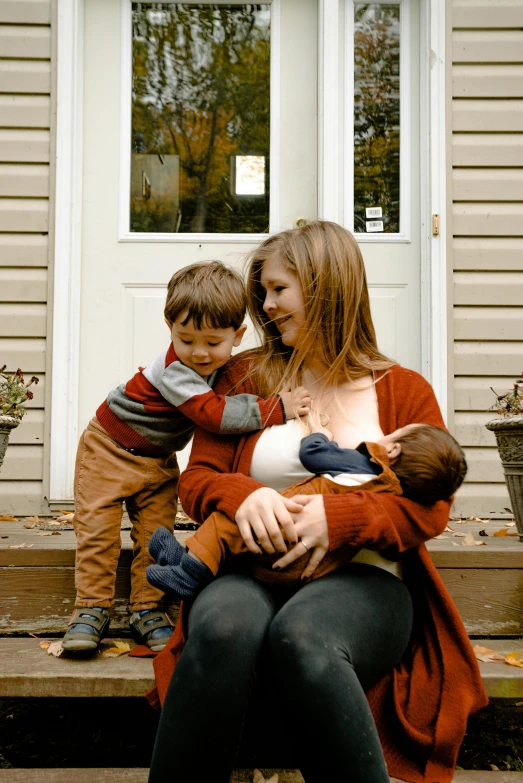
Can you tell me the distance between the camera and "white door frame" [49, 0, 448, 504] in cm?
349

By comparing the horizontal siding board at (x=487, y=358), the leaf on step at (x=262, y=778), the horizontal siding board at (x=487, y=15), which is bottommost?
the leaf on step at (x=262, y=778)

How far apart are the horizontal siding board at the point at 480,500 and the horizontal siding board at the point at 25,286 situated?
7.20 feet

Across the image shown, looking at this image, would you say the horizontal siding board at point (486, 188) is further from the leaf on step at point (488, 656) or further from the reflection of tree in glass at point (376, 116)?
the leaf on step at point (488, 656)

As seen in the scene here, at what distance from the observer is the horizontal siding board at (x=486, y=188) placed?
356 cm

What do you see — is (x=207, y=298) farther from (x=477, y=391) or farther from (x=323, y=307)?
(x=477, y=391)

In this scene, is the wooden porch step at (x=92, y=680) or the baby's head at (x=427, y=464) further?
the wooden porch step at (x=92, y=680)

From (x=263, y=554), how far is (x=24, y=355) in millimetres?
2258

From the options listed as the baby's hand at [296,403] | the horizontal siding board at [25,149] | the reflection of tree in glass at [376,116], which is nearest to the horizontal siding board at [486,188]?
the reflection of tree in glass at [376,116]

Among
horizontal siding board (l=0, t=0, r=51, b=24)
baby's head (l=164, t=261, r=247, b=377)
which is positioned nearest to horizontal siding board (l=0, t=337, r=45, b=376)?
horizontal siding board (l=0, t=0, r=51, b=24)

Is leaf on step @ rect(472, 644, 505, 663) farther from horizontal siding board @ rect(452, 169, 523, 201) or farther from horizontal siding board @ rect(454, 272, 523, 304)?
horizontal siding board @ rect(452, 169, 523, 201)

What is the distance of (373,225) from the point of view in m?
3.69

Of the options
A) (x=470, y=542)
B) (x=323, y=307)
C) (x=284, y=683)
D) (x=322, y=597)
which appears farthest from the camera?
(x=470, y=542)

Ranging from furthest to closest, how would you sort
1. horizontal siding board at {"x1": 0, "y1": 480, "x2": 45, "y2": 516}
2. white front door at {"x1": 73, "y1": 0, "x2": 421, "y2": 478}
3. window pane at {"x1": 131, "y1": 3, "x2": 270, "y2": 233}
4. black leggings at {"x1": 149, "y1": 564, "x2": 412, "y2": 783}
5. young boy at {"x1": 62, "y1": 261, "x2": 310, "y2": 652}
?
window pane at {"x1": 131, "y1": 3, "x2": 270, "y2": 233}, white front door at {"x1": 73, "y1": 0, "x2": 421, "y2": 478}, horizontal siding board at {"x1": 0, "y1": 480, "x2": 45, "y2": 516}, young boy at {"x1": 62, "y1": 261, "x2": 310, "y2": 652}, black leggings at {"x1": 149, "y1": 564, "x2": 412, "y2": 783}

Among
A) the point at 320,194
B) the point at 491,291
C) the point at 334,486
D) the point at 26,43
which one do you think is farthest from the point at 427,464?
the point at 26,43
